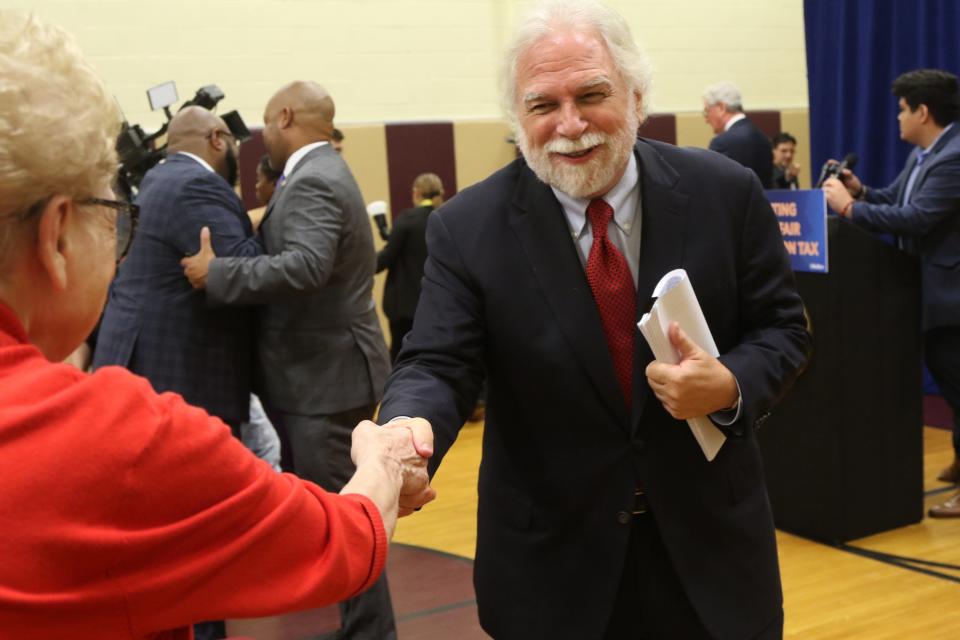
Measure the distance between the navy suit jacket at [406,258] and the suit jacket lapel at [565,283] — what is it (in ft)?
16.0

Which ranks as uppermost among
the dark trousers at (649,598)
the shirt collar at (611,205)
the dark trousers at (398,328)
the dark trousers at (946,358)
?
the shirt collar at (611,205)

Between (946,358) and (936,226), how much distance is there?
0.55 metres

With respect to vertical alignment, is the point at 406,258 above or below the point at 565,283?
below

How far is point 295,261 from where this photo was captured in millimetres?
3035

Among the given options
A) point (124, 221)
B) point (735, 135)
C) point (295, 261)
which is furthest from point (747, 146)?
point (124, 221)

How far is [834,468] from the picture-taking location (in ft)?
13.5

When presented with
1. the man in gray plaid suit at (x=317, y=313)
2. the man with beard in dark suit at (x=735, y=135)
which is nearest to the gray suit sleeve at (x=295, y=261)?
the man in gray plaid suit at (x=317, y=313)

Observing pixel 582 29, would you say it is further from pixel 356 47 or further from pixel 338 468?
pixel 356 47

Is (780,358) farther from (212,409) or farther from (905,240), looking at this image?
(905,240)

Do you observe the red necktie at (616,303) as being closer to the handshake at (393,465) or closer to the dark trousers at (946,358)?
the handshake at (393,465)

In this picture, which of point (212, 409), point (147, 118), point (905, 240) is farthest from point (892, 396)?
point (147, 118)

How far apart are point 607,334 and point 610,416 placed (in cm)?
13

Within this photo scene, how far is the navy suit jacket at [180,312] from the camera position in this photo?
3.11 metres

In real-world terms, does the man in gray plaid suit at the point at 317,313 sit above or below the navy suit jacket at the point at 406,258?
above
